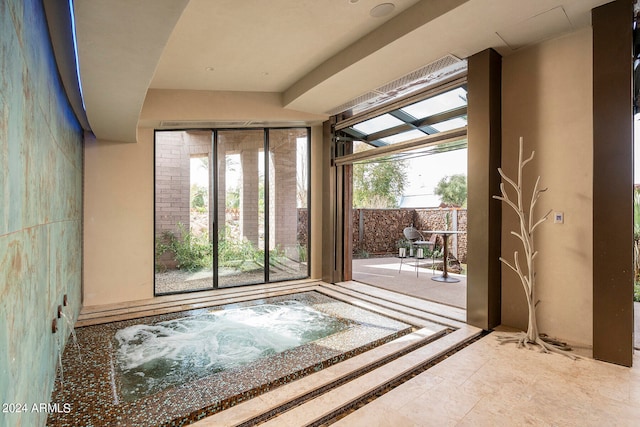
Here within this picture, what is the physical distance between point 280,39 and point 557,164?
3089 mm

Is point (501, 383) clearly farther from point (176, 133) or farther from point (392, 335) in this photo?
point (176, 133)

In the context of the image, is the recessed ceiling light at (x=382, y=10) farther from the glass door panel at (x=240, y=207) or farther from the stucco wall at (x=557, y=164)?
the glass door panel at (x=240, y=207)

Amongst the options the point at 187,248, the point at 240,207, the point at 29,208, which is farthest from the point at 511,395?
the point at 187,248

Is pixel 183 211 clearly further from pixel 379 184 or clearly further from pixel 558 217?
pixel 379 184

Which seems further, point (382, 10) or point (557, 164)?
point (557, 164)

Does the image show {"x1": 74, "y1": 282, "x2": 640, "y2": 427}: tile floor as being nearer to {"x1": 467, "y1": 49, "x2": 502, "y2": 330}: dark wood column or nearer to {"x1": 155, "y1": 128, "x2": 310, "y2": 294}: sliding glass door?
{"x1": 467, "y1": 49, "x2": 502, "y2": 330}: dark wood column

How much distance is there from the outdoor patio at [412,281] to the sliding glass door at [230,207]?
1.43 m

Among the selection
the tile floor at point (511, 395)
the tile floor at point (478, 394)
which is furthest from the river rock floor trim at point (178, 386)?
the tile floor at point (511, 395)

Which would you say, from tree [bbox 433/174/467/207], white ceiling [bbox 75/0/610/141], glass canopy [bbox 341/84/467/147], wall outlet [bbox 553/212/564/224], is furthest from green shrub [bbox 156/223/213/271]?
tree [bbox 433/174/467/207]

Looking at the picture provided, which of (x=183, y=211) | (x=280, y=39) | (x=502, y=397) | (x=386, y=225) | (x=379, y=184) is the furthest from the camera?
(x=379, y=184)

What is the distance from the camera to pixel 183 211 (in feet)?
16.7

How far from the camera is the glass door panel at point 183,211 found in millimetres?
4977

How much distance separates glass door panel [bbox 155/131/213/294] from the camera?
4977 millimetres

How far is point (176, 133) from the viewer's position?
510 cm
